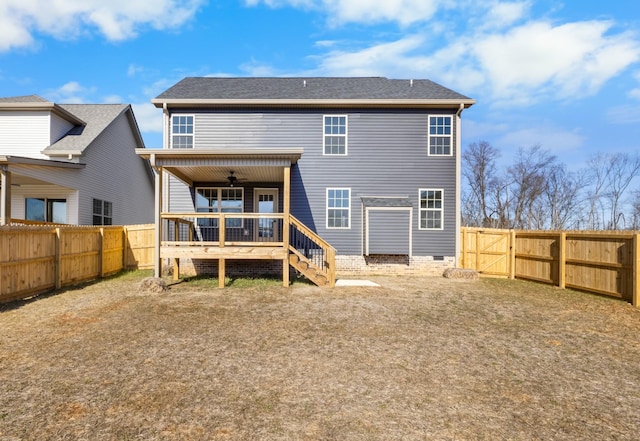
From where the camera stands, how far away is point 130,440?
2.92 meters

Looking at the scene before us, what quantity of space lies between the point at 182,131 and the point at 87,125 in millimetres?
7549

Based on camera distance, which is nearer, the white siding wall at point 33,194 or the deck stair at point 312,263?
the deck stair at point 312,263

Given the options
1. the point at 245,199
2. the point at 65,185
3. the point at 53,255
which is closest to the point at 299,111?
the point at 245,199

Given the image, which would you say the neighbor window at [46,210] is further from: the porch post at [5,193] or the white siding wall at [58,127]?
the porch post at [5,193]

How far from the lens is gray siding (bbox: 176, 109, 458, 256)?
12.6 metres

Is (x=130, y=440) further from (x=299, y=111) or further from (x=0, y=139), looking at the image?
(x=0, y=139)

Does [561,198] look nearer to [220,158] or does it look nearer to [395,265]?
[395,265]

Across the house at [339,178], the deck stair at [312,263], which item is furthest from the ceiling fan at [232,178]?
the deck stair at [312,263]

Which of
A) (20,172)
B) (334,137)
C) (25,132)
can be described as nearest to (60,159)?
(25,132)

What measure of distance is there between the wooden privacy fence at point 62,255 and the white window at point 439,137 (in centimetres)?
1167

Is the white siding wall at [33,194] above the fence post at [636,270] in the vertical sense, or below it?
above

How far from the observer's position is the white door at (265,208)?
1241 cm

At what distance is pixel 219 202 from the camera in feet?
41.4

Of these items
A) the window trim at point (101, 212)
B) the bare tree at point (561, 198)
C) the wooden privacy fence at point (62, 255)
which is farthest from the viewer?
the bare tree at point (561, 198)
